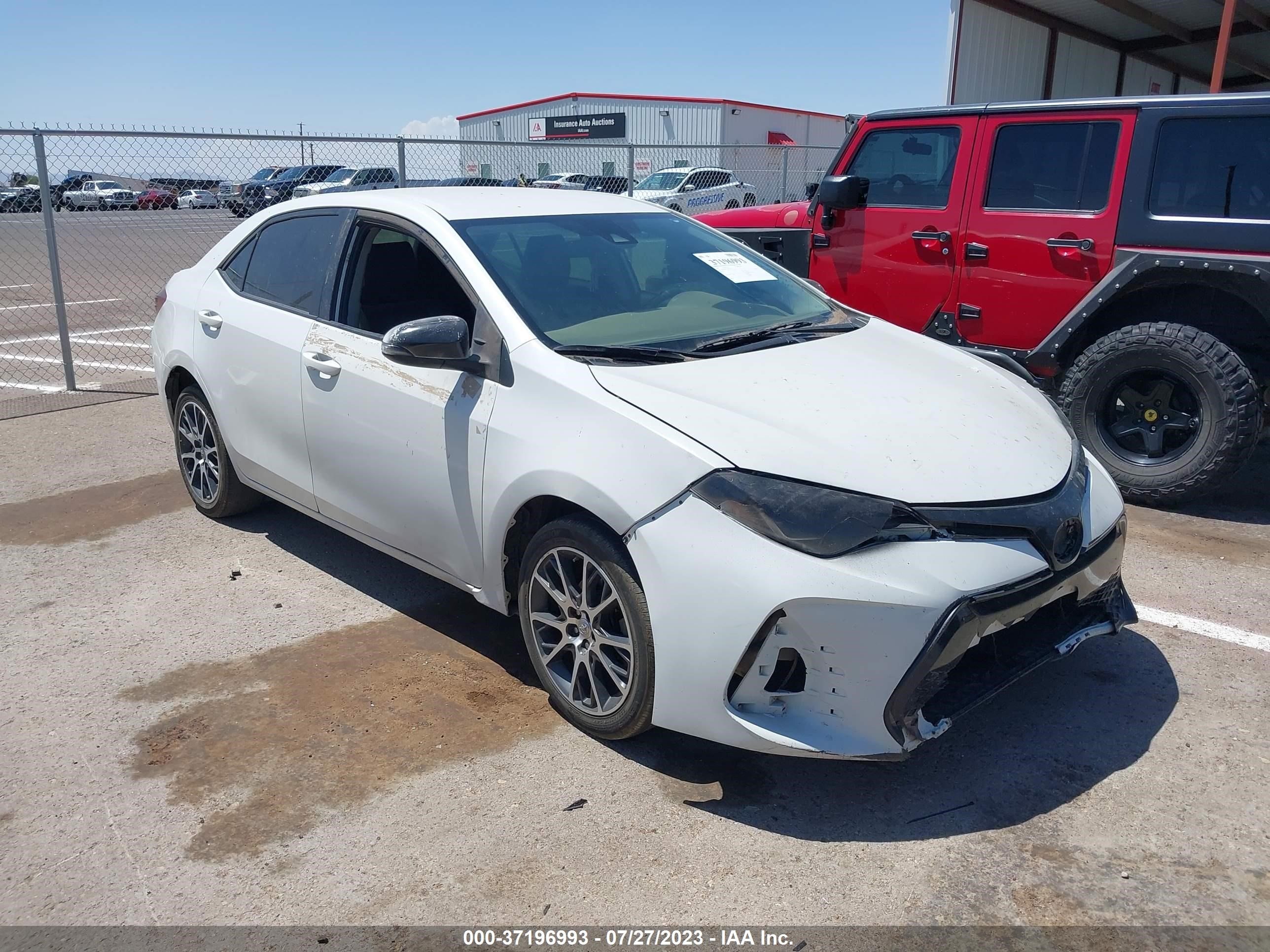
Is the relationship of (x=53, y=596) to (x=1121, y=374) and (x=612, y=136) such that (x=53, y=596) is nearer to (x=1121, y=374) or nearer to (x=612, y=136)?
(x=1121, y=374)

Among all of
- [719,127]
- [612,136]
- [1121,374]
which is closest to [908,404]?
[1121,374]

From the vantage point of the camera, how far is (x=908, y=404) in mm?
3277

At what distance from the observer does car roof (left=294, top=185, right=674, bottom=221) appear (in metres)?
4.02

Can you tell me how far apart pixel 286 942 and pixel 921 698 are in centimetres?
174

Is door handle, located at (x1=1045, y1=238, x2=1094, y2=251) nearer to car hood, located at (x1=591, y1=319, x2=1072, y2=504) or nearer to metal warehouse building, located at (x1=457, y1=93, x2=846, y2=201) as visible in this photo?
car hood, located at (x1=591, y1=319, x2=1072, y2=504)

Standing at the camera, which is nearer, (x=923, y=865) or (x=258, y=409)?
(x=923, y=865)

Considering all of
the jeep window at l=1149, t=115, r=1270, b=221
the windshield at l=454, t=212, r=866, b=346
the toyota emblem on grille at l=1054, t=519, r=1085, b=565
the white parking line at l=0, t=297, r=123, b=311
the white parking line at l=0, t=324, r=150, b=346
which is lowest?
the white parking line at l=0, t=324, r=150, b=346

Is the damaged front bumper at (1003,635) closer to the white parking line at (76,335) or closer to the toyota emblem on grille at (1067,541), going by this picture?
the toyota emblem on grille at (1067,541)

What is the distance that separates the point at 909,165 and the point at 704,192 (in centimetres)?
1416

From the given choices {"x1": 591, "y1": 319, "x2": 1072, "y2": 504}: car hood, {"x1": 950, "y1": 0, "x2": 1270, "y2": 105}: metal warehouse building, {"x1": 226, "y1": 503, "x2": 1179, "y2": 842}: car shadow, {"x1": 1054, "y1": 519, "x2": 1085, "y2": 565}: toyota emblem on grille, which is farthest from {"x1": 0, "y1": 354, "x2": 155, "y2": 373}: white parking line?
{"x1": 950, "y1": 0, "x2": 1270, "y2": 105}: metal warehouse building

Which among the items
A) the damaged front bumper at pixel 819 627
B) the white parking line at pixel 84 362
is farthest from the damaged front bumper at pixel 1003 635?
the white parking line at pixel 84 362

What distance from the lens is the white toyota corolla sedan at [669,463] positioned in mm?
2707

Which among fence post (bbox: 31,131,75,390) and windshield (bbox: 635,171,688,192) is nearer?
fence post (bbox: 31,131,75,390)

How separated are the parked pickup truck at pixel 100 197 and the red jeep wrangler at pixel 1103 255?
26.7 ft
